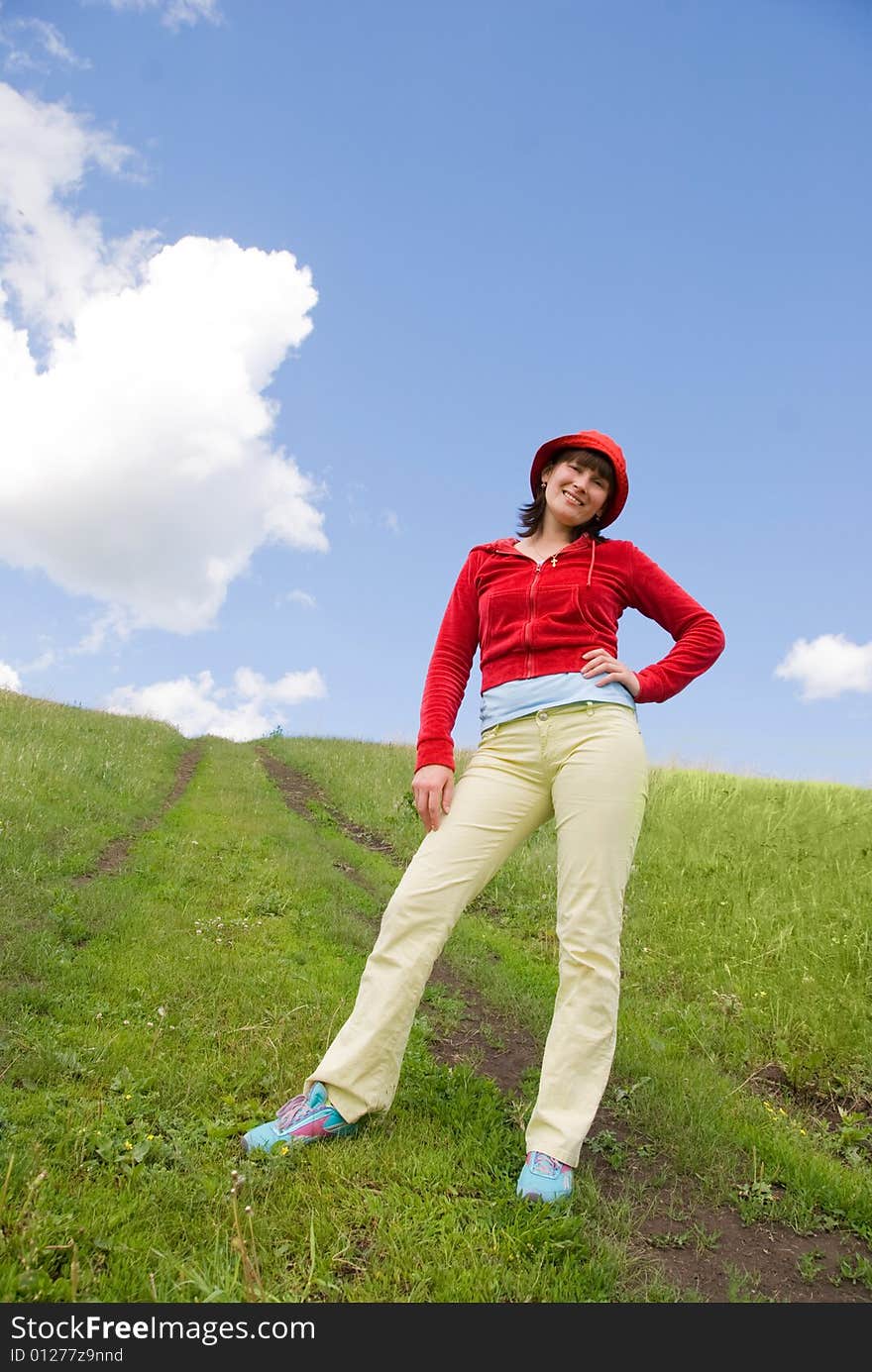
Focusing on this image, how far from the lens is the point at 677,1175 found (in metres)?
4.07

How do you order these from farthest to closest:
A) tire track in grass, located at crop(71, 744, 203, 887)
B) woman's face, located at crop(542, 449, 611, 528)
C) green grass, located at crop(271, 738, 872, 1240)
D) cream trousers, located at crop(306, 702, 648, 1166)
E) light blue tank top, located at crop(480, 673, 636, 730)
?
tire track in grass, located at crop(71, 744, 203, 887) → green grass, located at crop(271, 738, 872, 1240) → woman's face, located at crop(542, 449, 611, 528) → light blue tank top, located at crop(480, 673, 636, 730) → cream trousers, located at crop(306, 702, 648, 1166)

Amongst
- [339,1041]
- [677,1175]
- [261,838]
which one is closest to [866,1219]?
[677,1175]

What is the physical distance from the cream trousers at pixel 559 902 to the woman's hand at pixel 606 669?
134 millimetres

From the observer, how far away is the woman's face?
402 centimetres

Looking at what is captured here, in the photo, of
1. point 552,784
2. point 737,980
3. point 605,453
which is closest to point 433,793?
point 552,784

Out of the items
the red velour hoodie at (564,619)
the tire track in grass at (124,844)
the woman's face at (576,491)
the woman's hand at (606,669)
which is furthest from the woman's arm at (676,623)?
the tire track in grass at (124,844)

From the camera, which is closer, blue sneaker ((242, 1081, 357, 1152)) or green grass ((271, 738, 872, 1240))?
blue sneaker ((242, 1081, 357, 1152))

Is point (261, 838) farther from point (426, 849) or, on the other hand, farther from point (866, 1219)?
point (866, 1219)

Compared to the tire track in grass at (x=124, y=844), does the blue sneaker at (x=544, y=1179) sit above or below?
below

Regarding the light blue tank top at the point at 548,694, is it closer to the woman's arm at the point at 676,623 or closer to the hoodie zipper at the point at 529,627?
the hoodie zipper at the point at 529,627

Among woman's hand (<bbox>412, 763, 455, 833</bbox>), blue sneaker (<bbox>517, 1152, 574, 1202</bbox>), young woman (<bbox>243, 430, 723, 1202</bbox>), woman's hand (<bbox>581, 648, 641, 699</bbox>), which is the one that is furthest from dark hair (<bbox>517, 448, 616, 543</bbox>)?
blue sneaker (<bbox>517, 1152, 574, 1202</bbox>)

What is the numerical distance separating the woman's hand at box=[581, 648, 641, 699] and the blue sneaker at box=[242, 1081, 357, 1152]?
226cm

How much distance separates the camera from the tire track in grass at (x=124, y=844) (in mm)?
8992

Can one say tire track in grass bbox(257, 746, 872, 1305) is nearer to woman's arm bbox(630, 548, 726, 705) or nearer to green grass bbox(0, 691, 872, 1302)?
green grass bbox(0, 691, 872, 1302)
